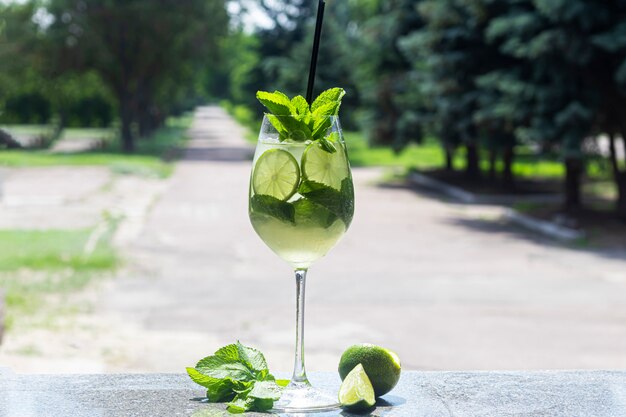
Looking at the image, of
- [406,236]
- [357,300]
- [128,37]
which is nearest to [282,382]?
[357,300]

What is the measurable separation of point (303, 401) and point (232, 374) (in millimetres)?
177

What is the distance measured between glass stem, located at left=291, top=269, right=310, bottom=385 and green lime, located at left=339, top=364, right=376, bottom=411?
10 cm

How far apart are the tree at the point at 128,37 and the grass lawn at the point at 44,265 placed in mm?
24248

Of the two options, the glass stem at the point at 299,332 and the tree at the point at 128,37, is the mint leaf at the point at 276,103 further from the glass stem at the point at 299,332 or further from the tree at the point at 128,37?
the tree at the point at 128,37

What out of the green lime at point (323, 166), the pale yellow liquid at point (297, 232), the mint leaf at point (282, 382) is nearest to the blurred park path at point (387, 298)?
the mint leaf at point (282, 382)

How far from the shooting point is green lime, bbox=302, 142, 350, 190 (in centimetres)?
204

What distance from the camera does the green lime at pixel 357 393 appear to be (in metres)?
2.11

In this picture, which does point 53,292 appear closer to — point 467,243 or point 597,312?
point 597,312

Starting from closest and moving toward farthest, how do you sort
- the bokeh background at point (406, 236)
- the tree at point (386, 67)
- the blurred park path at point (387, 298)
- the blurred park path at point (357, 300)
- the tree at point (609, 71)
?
the blurred park path at point (357, 300) < the blurred park path at point (387, 298) < the bokeh background at point (406, 236) < the tree at point (609, 71) < the tree at point (386, 67)

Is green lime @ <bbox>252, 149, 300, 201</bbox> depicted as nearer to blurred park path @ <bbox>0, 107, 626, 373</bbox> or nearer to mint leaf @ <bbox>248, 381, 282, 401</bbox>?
mint leaf @ <bbox>248, 381, 282, 401</bbox>

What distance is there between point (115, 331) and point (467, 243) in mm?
7374

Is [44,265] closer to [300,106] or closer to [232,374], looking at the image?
[232,374]

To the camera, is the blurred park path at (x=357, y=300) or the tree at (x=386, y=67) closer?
the blurred park path at (x=357, y=300)

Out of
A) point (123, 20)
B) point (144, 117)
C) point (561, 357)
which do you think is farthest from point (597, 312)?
point (144, 117)
